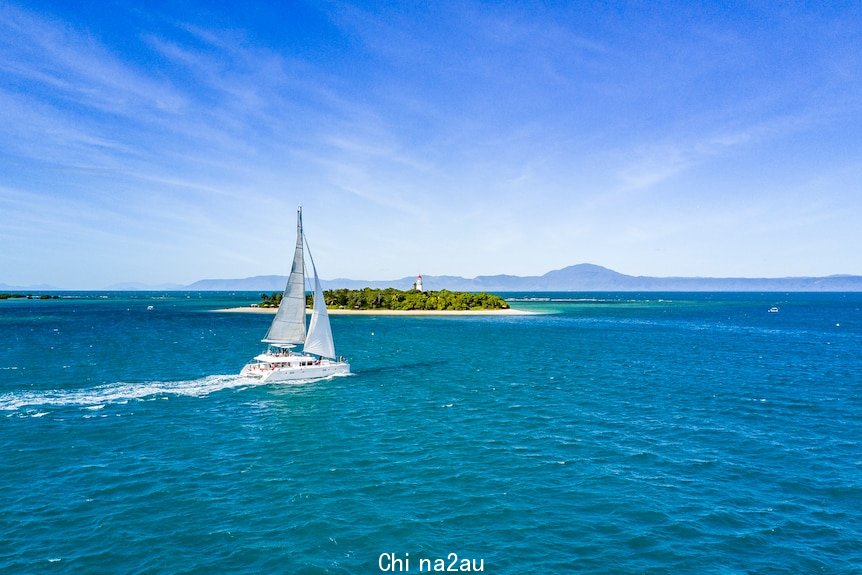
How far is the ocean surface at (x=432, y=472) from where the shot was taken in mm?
19016

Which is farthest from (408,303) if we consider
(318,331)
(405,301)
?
(318,331)

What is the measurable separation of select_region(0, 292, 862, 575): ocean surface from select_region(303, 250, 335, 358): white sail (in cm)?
597

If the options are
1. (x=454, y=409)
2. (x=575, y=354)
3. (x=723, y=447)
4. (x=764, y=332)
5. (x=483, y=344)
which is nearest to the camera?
(x=723, y=447)

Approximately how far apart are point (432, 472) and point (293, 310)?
32.7 m

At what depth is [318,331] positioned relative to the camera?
55.2 metres

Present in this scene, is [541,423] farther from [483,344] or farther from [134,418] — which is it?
[483,344]

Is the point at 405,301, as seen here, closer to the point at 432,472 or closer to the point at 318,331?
the point at 318,331

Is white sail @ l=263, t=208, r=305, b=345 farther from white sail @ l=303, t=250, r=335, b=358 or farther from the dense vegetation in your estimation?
the dense vegetation

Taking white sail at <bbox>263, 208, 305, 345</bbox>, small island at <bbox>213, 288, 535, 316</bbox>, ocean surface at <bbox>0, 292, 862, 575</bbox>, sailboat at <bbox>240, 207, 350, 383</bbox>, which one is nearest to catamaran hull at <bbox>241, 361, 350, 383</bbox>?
sailboat at <bbox>240, 207, 350, 383</bbox>

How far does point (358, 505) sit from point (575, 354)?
57.3m

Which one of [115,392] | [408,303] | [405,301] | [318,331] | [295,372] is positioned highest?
[405,301]

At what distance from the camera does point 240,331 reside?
362 ft

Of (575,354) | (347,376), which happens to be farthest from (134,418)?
(575,354)

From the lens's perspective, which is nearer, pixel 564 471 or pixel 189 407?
pixel 564 471
